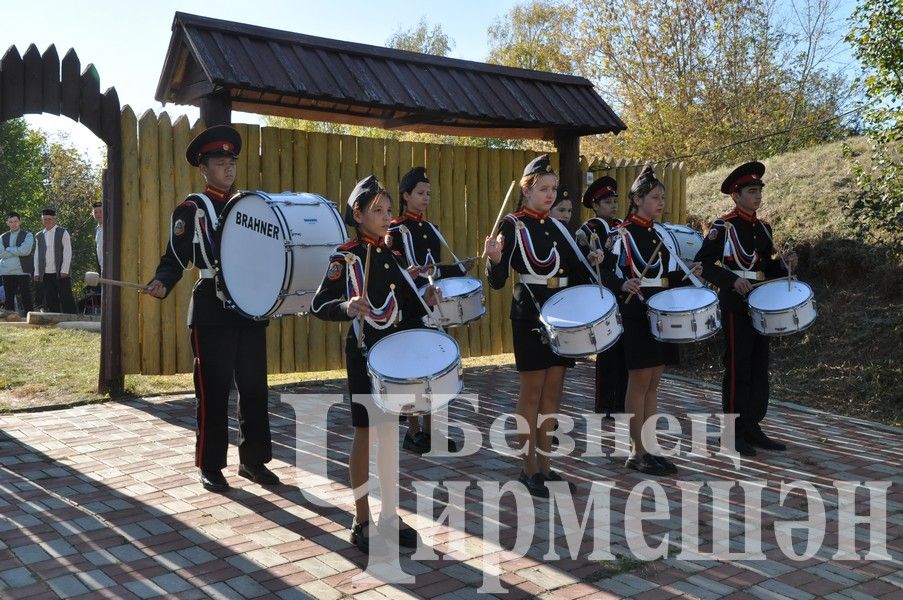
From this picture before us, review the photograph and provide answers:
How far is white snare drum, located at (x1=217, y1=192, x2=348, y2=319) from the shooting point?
5.16m

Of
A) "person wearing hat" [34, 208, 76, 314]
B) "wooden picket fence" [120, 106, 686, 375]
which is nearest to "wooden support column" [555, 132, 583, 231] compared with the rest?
"wooden picket fence" [120, 106, 686, 375]

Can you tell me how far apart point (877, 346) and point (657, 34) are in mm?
15939

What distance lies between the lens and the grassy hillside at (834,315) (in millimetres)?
8984

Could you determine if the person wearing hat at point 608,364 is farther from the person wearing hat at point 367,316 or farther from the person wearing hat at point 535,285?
the person wearing hat at point 367,316

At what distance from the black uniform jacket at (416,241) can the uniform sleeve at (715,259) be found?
1748 millimetres

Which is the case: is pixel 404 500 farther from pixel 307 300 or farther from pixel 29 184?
pixel 29 184

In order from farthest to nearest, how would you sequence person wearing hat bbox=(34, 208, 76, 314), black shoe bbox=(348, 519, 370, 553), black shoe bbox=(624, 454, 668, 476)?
person wearing hat bbox=(34, 208, 76, 314) < black shoe bbox=(624, 454, 668, 476) < black shoe bbox=(348, 519, 370, 553)

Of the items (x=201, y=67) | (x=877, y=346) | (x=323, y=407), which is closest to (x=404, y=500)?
(x=323, y=407)

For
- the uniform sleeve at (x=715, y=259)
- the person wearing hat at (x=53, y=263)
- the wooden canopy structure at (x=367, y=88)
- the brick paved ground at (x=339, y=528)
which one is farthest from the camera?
the person wearing hat at (x=53, y=263)

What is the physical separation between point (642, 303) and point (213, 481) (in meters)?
2.85

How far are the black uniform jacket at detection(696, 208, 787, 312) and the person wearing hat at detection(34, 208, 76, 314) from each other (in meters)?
11.0

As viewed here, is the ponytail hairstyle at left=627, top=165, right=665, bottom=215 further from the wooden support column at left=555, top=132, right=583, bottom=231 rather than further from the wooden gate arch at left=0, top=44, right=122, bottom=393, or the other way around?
the wooden gate arch at left=0, top=44, right=122, bottom=393

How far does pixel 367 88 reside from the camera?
8.29 metres

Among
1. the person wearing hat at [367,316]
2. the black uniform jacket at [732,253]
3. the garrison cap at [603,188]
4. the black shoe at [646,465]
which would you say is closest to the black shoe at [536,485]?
the black shoe at [646,465]
